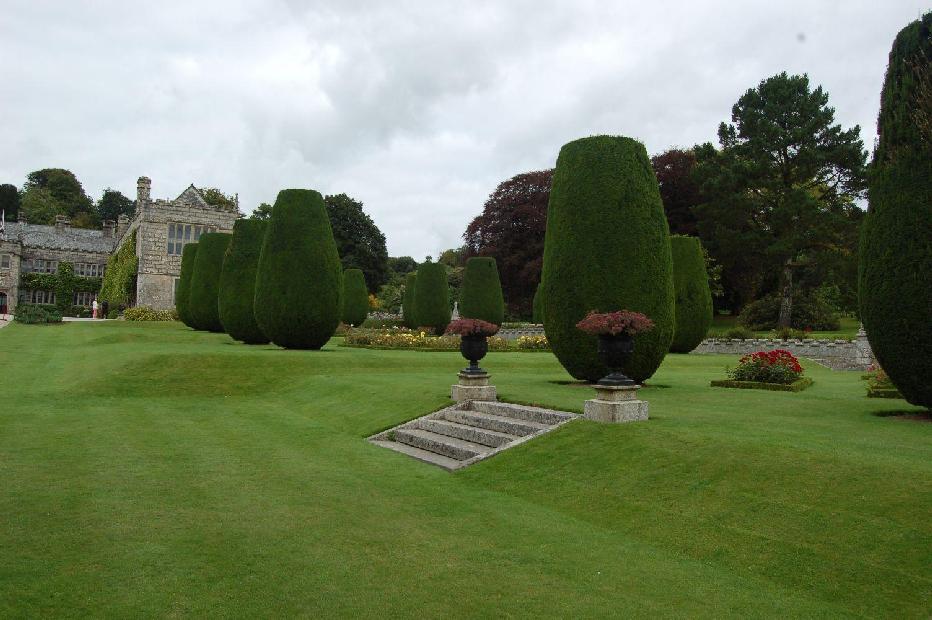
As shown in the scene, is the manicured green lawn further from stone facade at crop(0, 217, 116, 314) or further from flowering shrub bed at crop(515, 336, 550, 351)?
stone facade at crop(0, 217, 116, 314)

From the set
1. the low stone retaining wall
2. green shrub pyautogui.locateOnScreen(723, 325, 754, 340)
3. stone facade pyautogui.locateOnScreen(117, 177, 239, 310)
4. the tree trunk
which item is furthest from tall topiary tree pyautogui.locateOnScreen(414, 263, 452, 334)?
stone facade pyautogui.locateOnScreen(117, 177, 239, 310)

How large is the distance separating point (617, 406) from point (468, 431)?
8.35 ft

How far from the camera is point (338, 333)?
3806 cm

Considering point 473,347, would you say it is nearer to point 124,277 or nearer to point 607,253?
point 607,253

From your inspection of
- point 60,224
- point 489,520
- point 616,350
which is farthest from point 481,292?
point 60,224

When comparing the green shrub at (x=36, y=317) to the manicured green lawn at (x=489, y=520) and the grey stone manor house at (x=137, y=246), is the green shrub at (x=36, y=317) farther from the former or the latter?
the manicured green lawn at (x=489, y=520)

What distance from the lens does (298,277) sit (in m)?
23.2

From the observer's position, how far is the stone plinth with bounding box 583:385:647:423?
31.1 feet

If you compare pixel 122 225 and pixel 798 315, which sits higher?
pixel 122 225

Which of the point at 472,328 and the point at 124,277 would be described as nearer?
the point at 472,328

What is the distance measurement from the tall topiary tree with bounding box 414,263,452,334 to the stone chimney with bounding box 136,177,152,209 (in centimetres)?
2583

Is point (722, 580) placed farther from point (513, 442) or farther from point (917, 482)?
point (513, 442)

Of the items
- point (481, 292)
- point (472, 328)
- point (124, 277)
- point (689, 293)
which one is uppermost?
point (124, 277)

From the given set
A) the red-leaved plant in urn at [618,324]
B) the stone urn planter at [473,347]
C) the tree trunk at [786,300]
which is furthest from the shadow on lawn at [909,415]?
the tree trunk at [786,300]
